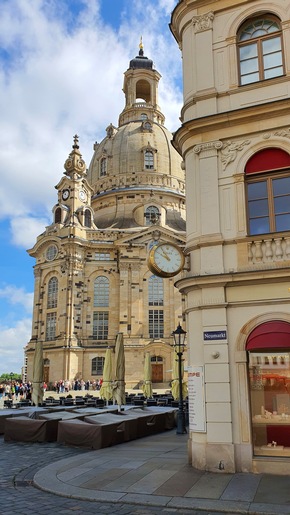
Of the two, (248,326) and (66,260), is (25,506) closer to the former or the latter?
(248,326)

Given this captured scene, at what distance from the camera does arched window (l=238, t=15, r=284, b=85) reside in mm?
12469

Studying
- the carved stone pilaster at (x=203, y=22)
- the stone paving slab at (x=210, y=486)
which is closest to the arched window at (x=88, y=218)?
the carved stone pilaster at (x=203, y=22)

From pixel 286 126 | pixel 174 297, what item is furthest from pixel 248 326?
pixel 174 297

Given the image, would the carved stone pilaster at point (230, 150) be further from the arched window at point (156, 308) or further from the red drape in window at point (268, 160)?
the arched window at point (156, 308)

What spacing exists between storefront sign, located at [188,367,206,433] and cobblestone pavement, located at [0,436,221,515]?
117 inches

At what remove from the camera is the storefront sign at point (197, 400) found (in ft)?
35.3

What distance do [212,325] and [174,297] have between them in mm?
42700

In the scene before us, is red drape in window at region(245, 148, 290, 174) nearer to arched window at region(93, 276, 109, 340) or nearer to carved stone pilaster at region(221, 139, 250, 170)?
carved stone pilaster at region(221, 139, 250, 170)

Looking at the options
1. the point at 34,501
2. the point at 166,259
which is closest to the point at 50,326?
the point at 166,259

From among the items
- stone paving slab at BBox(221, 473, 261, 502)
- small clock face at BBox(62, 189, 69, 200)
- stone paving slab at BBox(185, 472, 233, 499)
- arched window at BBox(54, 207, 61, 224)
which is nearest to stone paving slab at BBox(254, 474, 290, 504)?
stone paving slab at BBox(221, 473, 261, 502)

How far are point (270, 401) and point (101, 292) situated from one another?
4468 cm

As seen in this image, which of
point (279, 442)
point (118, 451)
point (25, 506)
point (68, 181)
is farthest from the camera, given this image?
point (68, 181)

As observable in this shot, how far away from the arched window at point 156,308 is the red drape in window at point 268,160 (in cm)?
4162

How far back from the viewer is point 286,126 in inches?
462
